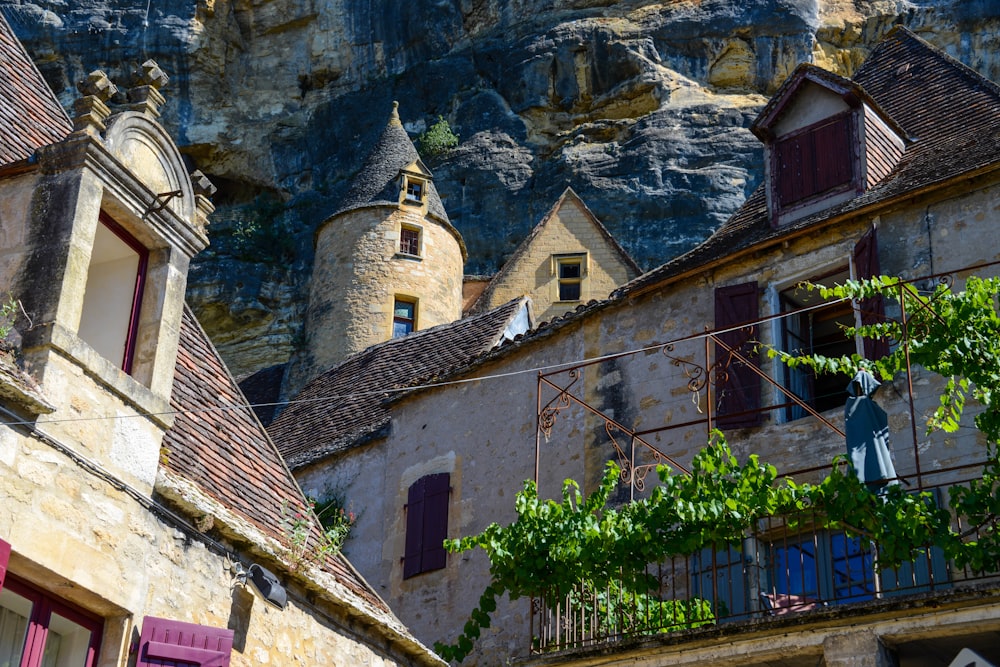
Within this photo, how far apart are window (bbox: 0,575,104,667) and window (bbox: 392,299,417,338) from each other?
2155 centimetres

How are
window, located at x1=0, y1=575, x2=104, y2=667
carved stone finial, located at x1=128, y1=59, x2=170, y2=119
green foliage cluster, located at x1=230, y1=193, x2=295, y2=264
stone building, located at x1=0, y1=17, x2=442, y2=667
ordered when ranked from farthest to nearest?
green foliage cluster, located at x1=230, y1=193, x2=295, y2=264
carved stone finial, located at x1=128, y1=59, x2=170, y2=119
stone building, located at x1=0, y1=17, x2=442, y2=667
window, located at x1=0, y1=575, x2=104, y2=667

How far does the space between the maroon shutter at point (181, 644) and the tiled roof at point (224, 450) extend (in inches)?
37.6

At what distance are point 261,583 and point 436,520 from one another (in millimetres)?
7188

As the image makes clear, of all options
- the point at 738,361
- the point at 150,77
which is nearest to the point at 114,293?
the point at 150,77

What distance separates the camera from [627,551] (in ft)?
31.9

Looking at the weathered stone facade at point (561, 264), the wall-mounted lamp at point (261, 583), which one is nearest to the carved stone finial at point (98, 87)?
the wall-mounted lamp at point (261, 583)

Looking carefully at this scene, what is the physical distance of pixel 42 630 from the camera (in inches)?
289

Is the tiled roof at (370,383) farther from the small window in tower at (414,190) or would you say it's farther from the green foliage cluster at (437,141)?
the green foliage cluster at (437,141)

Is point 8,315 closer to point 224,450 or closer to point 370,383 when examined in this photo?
point 224,450

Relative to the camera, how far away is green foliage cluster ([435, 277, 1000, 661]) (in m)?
8.97

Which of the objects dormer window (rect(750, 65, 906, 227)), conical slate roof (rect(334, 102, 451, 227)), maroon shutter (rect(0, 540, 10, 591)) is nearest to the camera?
maroon shutter (rect(0, 540, 10, 591))

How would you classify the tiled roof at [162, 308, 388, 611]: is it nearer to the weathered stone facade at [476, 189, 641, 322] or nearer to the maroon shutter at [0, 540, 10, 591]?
the maroon shutter at [0, 540, 10, 591]

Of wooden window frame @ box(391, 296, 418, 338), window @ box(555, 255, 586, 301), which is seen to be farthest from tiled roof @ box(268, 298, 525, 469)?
window @ box(555, 255, 586, 301)

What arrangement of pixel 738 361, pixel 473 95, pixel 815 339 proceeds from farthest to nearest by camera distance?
pixel 473 95 < pixel 815 339 < pixel 738 361
